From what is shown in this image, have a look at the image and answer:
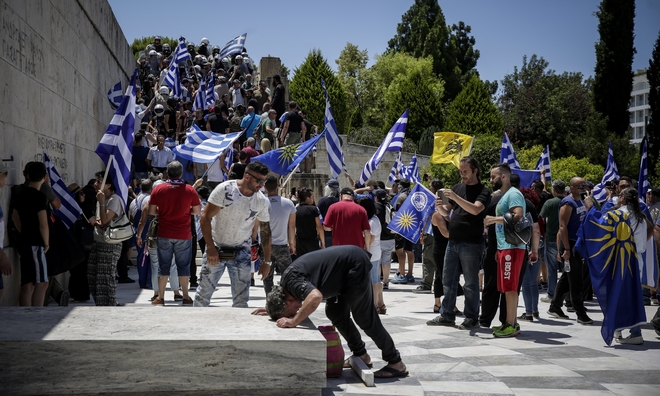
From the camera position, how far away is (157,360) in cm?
481

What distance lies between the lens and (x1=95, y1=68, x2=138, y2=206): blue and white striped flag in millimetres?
9102

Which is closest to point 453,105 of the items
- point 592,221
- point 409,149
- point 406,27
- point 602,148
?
point 409,149

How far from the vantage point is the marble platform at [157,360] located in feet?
15.4

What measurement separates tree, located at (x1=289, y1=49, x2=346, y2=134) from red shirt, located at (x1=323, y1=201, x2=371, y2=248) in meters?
30.7

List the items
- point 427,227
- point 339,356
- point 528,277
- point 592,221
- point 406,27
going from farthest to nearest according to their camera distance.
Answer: point 406,27
point 427,227
point 528,277
point 592,221
point 339,356

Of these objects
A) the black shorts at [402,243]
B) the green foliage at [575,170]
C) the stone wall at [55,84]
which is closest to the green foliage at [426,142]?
the green foliage at [575,170]

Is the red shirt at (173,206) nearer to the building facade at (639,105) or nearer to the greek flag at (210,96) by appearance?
the greek flag at (210,96)

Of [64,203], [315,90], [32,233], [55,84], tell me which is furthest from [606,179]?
[315,90]

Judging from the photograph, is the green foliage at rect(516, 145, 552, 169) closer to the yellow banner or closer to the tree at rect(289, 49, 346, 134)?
the tree at rect(289, 49, 346, 134)

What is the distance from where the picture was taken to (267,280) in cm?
909

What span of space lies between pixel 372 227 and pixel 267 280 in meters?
2.10

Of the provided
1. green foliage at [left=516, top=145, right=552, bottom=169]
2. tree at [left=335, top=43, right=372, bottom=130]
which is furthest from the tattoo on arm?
tree at [left=335, top=43, right=372, bottom=130]

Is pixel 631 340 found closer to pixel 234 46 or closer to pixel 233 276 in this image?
pixel 233 276

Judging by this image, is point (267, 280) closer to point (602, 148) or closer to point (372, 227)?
point (372, 227)
